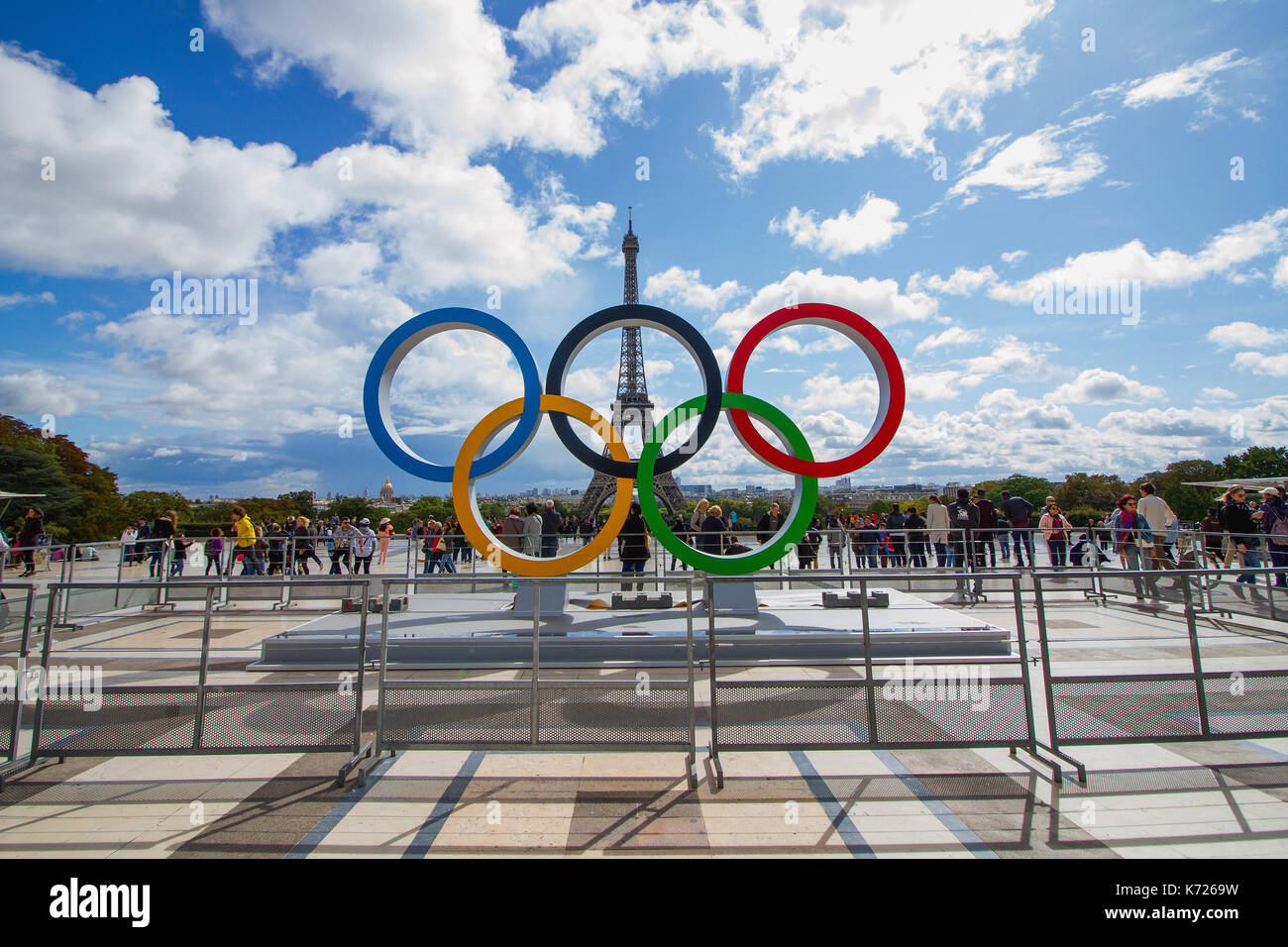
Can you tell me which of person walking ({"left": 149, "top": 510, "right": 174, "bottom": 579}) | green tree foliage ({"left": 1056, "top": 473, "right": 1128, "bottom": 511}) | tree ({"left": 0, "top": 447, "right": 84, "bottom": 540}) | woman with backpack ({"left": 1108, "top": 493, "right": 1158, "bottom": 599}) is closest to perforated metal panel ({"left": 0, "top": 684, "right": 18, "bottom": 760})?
person walking ({"left": 149, "top": 510, "right": 174, "bottom": 579})

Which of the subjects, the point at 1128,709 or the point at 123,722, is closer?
the point at 1128,709

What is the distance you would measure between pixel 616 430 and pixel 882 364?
165 inches

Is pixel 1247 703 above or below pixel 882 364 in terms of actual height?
below

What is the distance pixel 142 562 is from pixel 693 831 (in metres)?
16.5

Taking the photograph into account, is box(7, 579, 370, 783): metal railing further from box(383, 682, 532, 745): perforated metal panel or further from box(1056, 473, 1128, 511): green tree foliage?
box(1056, 473, 1128, 511): green tree foliage

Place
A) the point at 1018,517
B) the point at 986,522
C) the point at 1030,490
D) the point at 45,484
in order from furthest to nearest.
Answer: the point at 1030,490 < the point at 45,484 < the point at 1018,517 < the point at 986,522

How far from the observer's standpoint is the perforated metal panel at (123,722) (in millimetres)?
4945

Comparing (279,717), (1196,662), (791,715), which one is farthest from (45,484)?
(1196,662)

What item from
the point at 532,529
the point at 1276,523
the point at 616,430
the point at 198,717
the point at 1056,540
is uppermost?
the point at 616,430

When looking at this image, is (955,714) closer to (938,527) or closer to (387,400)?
(387,400)

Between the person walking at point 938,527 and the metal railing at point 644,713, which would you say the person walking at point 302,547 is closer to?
the metal railing at point 644,713

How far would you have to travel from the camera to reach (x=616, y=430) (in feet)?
29.1

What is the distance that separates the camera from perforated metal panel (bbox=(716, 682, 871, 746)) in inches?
191
